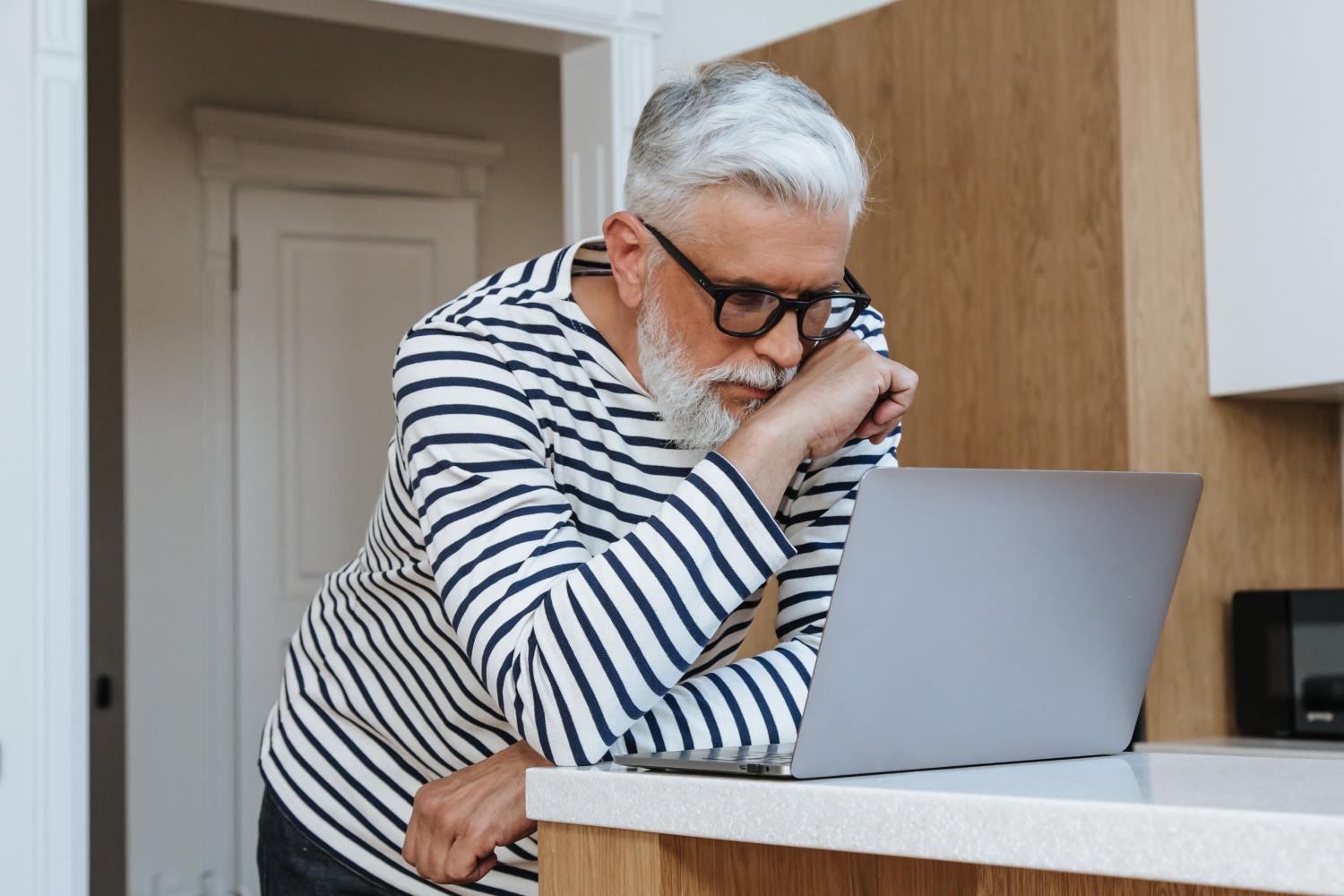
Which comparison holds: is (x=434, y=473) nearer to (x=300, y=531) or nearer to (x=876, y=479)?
(x=876, y=479)

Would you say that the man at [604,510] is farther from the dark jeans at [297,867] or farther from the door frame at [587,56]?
the door frame at [587,56]

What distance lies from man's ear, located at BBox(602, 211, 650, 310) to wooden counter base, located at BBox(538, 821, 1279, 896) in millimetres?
459

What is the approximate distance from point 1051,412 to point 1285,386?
32 centimetres

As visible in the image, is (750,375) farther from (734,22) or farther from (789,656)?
(734,22)

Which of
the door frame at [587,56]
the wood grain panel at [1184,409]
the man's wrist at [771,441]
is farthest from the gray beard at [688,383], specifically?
the door frame at [587,56]

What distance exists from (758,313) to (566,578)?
26cm

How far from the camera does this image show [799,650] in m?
1.05

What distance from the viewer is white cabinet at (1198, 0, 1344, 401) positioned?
2074 mm

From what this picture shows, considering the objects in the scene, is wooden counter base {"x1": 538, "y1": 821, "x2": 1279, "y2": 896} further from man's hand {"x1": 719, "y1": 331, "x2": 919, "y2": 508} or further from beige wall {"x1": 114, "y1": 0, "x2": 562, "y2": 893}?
beige wall {"x1": 114, "y1": 0, "x2": 562, "y2": 893}

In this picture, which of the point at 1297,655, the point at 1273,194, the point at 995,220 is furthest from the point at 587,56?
the point at 1297,655

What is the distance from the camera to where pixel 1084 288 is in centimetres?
214

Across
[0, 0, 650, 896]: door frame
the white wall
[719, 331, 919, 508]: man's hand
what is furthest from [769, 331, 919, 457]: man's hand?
the white wall

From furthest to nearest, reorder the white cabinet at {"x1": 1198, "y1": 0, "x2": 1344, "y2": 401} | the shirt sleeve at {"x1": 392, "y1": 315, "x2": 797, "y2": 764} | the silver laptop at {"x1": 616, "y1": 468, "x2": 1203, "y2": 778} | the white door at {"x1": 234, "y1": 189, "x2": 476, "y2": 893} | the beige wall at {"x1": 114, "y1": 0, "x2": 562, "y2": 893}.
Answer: the white door at {"x1": 234, "y1": 189, "x2": 476, "y2": 893} → the beige wall at {"x1": 114, "y1": 0, "x2": 562, "y2": 893} → the white cabinet at {"x1": 1198, "y1": 0, "x2": 1344, "y2": 401} → the shirt sleeve at {"x1": 392, "y1": 315, "x2": 797, "y2": 764} → the silver laptop at {"x1": 616, "y1": 468, "x2": 1203, "y2": 778}

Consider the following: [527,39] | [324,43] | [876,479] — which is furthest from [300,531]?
[876,479]
